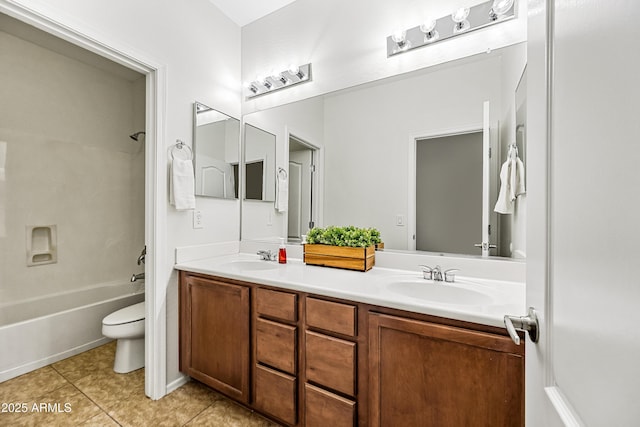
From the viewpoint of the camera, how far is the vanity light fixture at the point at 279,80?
6.76ft

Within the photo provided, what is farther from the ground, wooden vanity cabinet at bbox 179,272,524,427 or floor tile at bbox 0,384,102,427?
wooden vanity cabinet at bbox 179,272,524,427

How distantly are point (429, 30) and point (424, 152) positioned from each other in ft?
2.12

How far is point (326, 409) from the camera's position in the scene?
1.27 metres

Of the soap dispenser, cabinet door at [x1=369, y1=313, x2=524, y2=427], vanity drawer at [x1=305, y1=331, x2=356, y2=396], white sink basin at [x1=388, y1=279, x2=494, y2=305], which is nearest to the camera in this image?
cabinet door at [x1=369, y1=313, x2=524, y2=427]

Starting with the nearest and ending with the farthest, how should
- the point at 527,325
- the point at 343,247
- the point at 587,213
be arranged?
the point at 587,213 < the point at 527,325 < the point at 343,247

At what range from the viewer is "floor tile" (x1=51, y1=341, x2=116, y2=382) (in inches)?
80.9

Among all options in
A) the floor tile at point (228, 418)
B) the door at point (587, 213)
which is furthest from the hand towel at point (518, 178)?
the floor tile at point (228, 418)

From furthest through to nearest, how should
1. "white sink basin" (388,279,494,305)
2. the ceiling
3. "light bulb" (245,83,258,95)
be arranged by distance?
"light bulb" (245,83,258,95) < the ceiling < "white sink basin" (388,279,494,305)

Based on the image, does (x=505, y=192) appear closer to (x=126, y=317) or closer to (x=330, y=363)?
(x=330, y=363)

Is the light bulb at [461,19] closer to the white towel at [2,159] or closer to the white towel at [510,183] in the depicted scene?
the white towel at [510,183]

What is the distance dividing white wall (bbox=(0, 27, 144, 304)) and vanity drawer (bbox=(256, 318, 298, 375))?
2101 mm

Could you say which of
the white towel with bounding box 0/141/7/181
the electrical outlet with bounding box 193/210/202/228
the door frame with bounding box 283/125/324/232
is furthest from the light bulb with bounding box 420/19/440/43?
the white towel with bounding box 0/141/7/181

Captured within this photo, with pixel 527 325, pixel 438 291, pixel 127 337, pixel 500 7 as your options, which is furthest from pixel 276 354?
pixel 500 7

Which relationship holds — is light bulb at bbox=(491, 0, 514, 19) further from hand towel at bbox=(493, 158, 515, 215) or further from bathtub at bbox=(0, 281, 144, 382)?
bathtub at bbox=(0, 281, 144, 382)
